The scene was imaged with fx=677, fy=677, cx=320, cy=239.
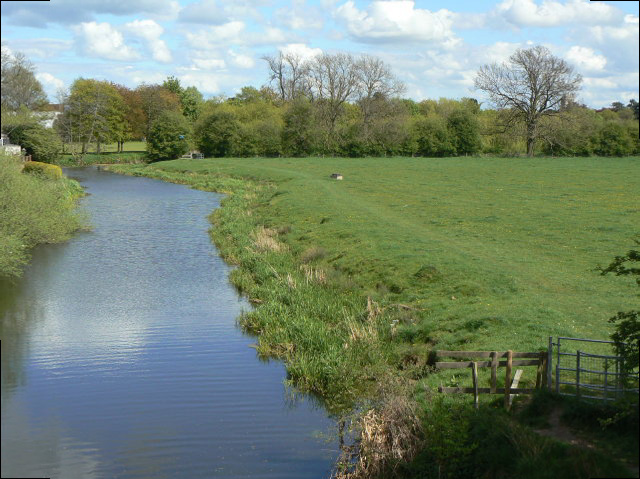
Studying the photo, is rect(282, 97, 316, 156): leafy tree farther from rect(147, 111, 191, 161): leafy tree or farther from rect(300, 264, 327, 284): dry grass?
rect(300, 264, 327, 284): dry grass

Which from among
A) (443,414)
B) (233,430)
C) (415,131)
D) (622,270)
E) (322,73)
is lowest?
(233,430)

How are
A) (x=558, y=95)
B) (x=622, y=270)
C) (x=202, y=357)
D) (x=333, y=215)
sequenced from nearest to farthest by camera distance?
(x=622, y=270)
(x=202, y=357)
(x=333, y=215)
(x=558, y=95)

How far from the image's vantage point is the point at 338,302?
77.7 feet

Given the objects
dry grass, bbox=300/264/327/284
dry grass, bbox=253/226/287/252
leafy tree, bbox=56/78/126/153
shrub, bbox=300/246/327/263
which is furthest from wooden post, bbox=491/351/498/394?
leafy tree, bbox=56/78/126/153

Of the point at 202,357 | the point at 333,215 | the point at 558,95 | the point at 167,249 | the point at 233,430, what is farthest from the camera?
the point at 558,95

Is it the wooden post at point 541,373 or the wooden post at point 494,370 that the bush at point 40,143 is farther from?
the wooden post at point 541,373

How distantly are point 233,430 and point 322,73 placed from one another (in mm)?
100329

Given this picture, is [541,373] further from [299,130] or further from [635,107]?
[299,130]

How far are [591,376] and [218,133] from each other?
93.0m

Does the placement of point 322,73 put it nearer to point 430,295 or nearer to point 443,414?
point 430,295

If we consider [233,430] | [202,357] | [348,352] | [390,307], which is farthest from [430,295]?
[233,430]

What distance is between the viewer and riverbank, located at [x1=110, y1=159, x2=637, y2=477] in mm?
13094

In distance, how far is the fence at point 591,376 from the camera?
40.2 feet

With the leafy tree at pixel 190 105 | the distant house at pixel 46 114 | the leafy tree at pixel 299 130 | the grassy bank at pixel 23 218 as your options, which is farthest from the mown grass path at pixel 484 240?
the leafy tree at pixel 190 105
